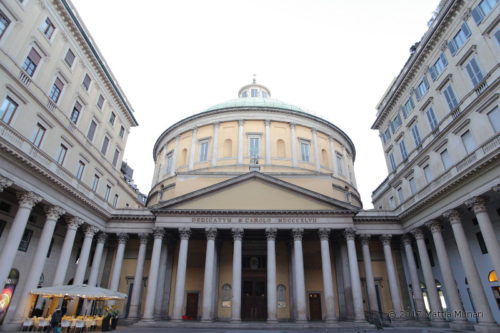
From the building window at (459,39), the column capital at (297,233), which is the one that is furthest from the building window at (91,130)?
the building window at (459,39)

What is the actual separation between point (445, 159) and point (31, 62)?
27201 mm

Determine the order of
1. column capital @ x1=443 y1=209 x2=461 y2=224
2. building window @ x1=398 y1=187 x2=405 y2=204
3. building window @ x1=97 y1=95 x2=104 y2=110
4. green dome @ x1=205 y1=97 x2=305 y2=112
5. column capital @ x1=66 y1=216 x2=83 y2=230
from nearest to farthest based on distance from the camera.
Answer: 1. column capital @ x1=443 y1=209 x2=461 y2=224
2. column capital @ x1=66 y1=216 x2=83 y2=230
3. building window @ x1=97 y1=95 x2=104 y2=110
4. building window @ x1=398 y1=187 x2=405 y2=204
5. green dome @ x1=205 y1=97 x2=305 y2=112

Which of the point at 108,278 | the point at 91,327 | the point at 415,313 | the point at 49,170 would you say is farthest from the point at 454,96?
the point at 108,278

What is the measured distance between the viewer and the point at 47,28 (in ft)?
64.8

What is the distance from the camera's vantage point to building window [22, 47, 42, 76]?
17984mm

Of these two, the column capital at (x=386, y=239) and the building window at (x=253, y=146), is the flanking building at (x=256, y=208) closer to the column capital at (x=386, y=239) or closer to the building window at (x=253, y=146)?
the column capital at (x=386, y=239)

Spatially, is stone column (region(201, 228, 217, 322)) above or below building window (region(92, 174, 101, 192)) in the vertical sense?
below

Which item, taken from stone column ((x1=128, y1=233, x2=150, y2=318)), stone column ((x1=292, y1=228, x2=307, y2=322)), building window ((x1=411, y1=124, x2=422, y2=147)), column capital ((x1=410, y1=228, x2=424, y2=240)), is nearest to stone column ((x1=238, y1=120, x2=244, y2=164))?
stone column ((x1=292, y1=228, x2=307, y2=322))

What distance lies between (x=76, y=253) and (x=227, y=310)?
12869 millimetres

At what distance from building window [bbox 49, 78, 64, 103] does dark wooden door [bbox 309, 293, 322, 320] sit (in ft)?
78.5

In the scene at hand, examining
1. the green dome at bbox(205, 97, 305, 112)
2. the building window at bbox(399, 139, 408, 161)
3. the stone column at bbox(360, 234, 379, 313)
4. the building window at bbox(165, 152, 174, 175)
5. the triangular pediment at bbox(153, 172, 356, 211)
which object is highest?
the green dome at bbox(205, 97, 305, 112)

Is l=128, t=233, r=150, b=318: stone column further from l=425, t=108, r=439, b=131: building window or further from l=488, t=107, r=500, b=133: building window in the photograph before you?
l=488, t=107, r=500, b=133: building window

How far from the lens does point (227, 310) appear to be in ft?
79.9

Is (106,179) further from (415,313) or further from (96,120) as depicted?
(415,313)
